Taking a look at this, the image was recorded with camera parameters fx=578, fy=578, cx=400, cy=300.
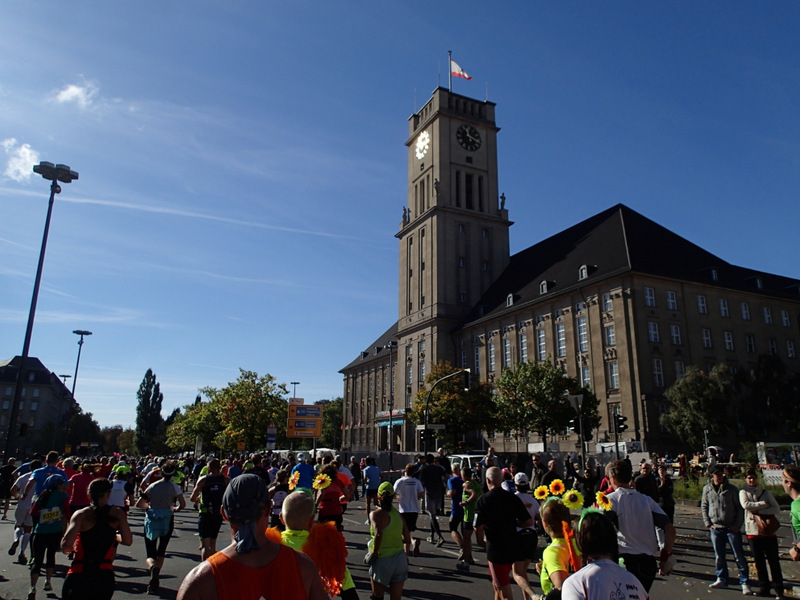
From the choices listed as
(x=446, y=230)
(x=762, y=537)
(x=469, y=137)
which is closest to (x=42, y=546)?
(x=762, y=537)

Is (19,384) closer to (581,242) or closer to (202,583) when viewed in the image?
(202,583)

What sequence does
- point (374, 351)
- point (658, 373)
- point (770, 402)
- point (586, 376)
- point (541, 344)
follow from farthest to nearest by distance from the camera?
1. point (374, 351)
2. point (541, 344)
3. point (586, 376)
4. point (658, 373)
5. point (770, 402)

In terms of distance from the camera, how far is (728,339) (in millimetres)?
46938

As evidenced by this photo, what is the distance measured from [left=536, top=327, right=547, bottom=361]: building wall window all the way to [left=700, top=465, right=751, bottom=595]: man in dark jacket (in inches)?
1665

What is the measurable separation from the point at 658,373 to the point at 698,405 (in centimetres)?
562

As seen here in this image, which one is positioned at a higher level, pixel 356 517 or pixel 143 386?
pixel 143 386

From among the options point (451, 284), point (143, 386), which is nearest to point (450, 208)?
point (451, 284)

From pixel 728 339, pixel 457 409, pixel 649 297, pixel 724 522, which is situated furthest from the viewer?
pixel 728 339

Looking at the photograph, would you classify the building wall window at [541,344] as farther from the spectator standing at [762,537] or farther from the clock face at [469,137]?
the spectator standing at [762,537]

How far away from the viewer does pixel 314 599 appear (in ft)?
10.4

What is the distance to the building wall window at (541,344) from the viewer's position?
51.9m

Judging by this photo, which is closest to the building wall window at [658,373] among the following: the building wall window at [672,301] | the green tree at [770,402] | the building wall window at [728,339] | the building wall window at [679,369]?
the building wall window at [679,369]

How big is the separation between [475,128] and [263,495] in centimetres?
7119

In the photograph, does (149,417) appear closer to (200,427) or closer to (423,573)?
(200,427)
